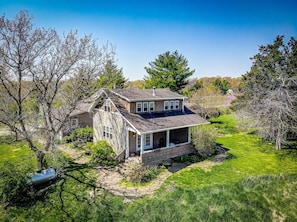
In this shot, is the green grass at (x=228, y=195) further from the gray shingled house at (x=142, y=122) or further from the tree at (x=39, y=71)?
the tree at (x=39, y=71)

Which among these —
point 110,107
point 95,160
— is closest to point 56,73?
point 110,107

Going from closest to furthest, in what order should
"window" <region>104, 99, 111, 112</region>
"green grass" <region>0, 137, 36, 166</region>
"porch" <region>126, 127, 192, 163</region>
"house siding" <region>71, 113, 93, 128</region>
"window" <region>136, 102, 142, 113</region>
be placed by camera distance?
"porch" <region>126, 127, 192, 163</region>
"green grass" <region>0, 137, 36, 166</region>
"window" <region>136, 102, 142, 113</region>
"window" <region>104, 99, 111, 112</region>
"house siding" <region>71, 113, 93, 128</region>

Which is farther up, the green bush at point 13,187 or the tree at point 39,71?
the tree at point 39,71

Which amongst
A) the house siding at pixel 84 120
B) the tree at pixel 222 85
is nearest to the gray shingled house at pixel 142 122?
the house siding at pixel 84 120

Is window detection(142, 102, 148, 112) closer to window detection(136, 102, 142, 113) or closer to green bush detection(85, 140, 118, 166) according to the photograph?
window detection(136, 102, 142, 113)

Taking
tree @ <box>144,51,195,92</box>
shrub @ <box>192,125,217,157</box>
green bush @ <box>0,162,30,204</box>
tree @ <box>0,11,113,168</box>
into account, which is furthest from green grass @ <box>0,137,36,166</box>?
tree @ <box>144,51,195,92</box>
